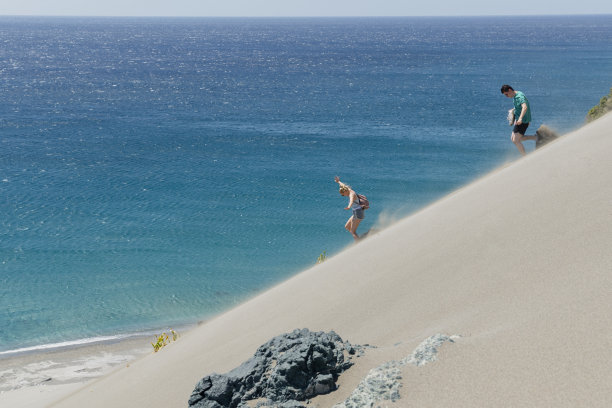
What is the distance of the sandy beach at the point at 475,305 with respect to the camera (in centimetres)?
436

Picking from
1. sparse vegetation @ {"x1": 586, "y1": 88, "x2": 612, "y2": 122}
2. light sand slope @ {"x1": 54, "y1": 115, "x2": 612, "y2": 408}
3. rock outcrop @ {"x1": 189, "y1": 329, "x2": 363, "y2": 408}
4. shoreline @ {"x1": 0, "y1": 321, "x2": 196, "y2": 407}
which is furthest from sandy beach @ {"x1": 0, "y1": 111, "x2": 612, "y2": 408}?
shoreline @ {"x1": 0, "y1": 321, "x2": 196, "y2": 407}

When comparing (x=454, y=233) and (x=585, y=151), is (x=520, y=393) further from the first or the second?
(x=585, y=151)

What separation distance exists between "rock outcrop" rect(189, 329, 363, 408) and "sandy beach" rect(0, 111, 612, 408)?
148 mm

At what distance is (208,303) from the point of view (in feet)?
69.9

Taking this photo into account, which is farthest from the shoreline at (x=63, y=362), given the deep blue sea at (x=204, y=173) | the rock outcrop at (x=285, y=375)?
the rock outcrop at (x=285, y=375)

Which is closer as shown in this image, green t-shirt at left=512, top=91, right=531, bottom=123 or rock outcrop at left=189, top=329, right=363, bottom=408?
rock outcrop at left=189, top=329, right=363, bottom=408

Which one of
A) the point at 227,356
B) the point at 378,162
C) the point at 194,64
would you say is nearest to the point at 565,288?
the point at 227,356

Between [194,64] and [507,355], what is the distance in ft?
358

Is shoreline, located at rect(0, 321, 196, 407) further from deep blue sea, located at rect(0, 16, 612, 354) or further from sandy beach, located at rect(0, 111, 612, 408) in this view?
sandy beach, located at rect(0, 111, 612, 408)

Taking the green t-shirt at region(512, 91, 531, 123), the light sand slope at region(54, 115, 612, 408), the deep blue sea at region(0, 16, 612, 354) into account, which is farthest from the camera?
the deep blue sea at region(0, 16, 612, 354)

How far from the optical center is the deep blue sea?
870 inches

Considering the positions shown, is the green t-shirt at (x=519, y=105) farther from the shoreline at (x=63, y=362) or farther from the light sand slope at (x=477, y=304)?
the shoreline at (x=63, y=362)

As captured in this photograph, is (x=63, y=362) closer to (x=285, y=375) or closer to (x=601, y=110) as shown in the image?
(x=285, y=375)

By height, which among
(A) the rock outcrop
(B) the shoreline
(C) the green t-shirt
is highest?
(C) the green t-shirt
